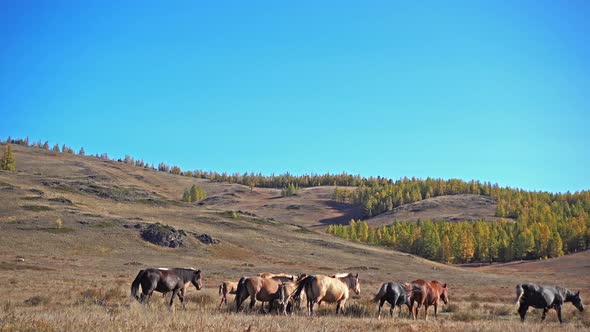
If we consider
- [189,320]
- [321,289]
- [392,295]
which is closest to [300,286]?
[321,289]

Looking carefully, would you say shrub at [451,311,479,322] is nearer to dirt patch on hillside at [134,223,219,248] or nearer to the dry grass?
the dry grass

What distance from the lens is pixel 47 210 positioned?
77.3 m

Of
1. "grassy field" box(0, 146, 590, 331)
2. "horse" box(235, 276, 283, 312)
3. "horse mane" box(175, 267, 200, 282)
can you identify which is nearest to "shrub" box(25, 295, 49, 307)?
"grassy field" box(0, 146, 590, 331)

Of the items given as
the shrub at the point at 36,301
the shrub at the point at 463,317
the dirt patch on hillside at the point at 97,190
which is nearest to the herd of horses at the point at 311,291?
the shrub at the point at 463,317

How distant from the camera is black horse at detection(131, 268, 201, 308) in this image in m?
18.8

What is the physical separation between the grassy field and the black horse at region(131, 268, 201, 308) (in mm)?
599

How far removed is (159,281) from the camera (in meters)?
19.3

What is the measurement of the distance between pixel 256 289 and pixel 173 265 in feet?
130

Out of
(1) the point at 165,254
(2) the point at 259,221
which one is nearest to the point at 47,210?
(1) the point at 165,254

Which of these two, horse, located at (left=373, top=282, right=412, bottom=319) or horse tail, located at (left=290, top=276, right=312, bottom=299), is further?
horse, located at (left=373, top=282, right=412, bottom=319)

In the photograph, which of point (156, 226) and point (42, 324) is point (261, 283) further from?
point (156, 226)

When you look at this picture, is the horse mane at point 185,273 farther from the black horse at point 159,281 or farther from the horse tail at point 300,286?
the horse tail at point 300,286

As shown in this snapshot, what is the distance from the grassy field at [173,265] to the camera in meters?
14.4

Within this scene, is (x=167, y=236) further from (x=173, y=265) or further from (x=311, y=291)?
(x=311, y=291)
